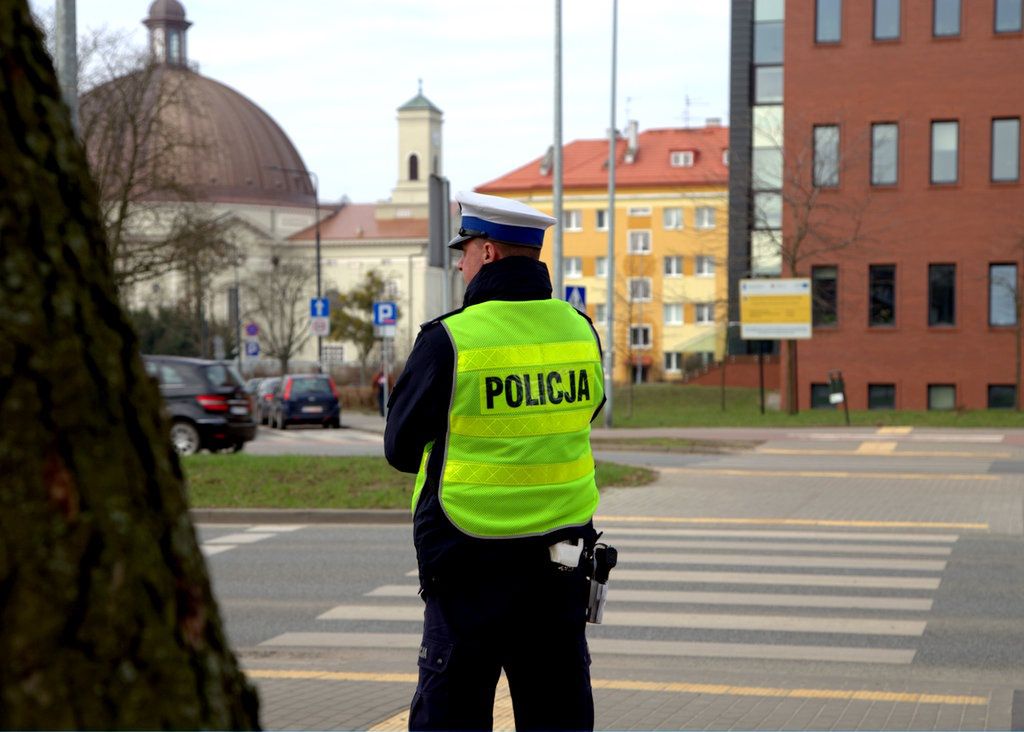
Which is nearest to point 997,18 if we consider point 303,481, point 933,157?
point 933,157

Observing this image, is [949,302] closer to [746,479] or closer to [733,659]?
[746,479]

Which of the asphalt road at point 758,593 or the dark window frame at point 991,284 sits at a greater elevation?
the dark window frame at point 991,284

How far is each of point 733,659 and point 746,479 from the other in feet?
43.2

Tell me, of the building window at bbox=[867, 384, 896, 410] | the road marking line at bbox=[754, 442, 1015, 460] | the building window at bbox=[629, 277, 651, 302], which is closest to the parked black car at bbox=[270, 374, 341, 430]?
the building window at bbox=[867, 384, 896, 410]

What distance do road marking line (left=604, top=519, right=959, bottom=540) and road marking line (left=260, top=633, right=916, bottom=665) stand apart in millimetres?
5515

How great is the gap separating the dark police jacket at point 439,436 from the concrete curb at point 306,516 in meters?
12.1

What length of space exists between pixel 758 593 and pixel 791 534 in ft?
13.2

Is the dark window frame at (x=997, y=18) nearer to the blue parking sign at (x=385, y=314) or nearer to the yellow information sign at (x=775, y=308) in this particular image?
the yellow information sign at (x=775, y=308)

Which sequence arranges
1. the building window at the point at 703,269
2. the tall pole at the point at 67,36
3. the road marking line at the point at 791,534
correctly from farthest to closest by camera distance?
the building window at the point at 703,269 < the tall pole at the point at 67,36 < the road marking line at the point at 791,534

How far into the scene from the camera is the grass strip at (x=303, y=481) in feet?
55.5

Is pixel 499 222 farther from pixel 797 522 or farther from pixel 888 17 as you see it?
pixel 888 17

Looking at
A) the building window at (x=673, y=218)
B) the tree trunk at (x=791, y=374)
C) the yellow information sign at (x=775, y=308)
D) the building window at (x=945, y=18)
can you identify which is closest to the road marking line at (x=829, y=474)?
the yellow information sign at (x=775, y=308)

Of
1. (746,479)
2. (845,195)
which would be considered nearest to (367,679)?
(746,479)

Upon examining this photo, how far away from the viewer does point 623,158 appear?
10175 cm
